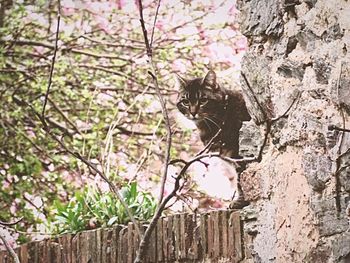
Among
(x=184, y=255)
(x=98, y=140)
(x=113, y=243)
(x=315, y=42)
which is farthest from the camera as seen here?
(x=98, y=140)

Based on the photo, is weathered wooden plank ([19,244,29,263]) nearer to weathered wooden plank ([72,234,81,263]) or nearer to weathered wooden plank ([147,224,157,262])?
weathered wooden plank ([72,234,81,263])

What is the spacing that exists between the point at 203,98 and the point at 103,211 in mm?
806

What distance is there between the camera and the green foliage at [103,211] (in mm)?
2793

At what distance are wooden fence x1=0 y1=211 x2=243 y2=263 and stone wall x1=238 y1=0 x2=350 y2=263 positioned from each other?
0.43 ft

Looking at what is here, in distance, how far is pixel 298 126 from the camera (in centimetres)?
193

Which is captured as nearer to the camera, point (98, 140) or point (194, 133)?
point (98, 140)

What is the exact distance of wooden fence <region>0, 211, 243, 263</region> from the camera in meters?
2.28

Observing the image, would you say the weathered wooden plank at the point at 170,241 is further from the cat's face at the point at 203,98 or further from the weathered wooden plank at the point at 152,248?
the cat's face at the point at 203,98

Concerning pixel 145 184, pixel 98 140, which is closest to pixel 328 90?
pixel 98 140

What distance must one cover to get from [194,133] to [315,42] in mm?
2675

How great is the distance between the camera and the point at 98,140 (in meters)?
3.86

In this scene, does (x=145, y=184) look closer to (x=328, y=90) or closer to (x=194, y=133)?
(x=194, y=133)

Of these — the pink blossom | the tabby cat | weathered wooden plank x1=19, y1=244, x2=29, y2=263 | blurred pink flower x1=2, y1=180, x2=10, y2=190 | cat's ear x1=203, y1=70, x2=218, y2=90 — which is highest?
the pink blossom

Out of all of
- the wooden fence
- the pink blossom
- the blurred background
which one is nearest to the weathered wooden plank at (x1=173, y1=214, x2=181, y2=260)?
the wooden fence
